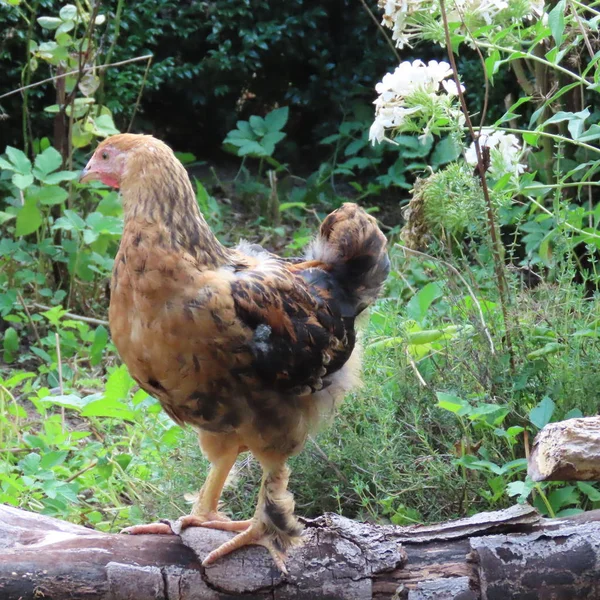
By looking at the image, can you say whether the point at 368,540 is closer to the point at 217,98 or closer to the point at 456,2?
the point at 456,2

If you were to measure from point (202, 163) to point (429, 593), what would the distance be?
5.09m

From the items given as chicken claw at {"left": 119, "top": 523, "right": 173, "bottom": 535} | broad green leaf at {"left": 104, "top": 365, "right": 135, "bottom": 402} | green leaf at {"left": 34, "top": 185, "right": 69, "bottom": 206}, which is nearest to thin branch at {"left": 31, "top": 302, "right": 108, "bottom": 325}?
green leaf at {"left": 34, "top": 185, "right": 69, "bottom": 206}

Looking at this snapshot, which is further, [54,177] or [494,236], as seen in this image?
[54,177]

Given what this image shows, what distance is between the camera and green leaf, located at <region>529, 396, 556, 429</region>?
304cm

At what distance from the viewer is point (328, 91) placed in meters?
7.11

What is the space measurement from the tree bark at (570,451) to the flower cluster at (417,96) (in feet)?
3.77

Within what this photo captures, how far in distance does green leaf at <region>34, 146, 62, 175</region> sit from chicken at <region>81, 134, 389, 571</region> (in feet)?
7.67

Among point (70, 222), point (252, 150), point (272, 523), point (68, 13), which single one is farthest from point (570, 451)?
point (252, 150)

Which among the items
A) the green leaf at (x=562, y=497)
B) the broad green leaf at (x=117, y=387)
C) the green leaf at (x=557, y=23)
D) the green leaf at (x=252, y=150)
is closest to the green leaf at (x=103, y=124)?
the green leaf at (x=252, y=150)

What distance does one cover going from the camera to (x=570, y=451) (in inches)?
105

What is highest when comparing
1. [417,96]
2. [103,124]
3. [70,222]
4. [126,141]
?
[126,141]

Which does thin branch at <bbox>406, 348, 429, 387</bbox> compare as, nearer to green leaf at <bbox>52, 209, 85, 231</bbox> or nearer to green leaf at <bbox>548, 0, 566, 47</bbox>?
green leaf at <bbox>548, 0, 566, 47</bbox>

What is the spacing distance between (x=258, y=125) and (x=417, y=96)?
11.7 ft

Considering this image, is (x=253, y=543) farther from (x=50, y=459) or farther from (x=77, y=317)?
(x=77, y=317)
